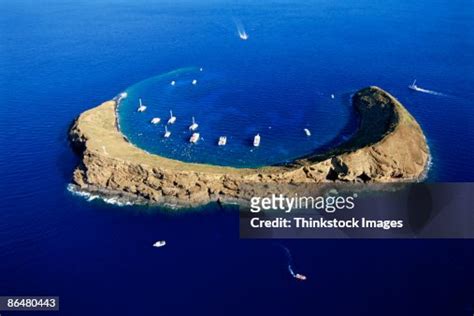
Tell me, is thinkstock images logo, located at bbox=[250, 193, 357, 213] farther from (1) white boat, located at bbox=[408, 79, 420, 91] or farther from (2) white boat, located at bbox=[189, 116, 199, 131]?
(1) white boat, located at bbox=[408, 79, 420, 91]

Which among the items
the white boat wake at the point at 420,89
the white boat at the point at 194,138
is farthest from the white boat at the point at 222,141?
the white boat wake at the point at 420,89

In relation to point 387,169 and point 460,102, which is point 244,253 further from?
point 460,102

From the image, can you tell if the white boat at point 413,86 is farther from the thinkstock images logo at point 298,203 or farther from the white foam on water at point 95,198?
the white foam on water at point 95,198

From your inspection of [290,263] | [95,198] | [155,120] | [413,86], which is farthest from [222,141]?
[413,86]

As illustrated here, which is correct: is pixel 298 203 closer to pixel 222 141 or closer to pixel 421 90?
pixel 222 141

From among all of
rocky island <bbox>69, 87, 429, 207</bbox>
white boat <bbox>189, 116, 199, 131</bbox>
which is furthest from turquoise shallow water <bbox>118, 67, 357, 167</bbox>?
rocky island <bbox>69, 87, 429, 207</bbox>

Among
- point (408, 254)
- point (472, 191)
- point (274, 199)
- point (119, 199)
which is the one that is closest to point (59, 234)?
point (119, 199)
